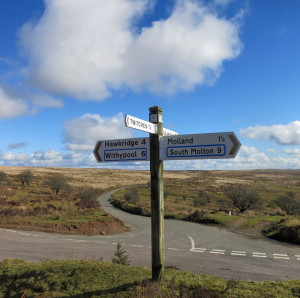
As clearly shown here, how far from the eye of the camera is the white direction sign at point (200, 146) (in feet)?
14.8

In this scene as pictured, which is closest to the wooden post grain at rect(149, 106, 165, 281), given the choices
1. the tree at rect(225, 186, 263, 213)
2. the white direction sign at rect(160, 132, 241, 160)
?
the white direction sign at rect(160, 132, 241, 160)

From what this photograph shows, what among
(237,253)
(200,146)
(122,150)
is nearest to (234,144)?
(200,146)

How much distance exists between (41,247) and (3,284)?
946 centimetres

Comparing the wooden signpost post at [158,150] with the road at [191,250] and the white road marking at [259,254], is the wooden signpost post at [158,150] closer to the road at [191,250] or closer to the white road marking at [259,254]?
the road at [191,250]

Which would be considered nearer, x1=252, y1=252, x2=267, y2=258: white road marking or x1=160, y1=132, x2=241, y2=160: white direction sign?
x1=160, y1=132, x2=241, y2=160: white direction sign

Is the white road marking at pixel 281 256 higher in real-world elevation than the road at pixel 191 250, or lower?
lower

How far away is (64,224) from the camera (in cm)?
2273

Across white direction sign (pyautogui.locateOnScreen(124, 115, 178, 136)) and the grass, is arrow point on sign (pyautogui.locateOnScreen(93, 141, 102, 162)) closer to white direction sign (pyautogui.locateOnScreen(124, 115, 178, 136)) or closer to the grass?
white direction sign (pyautogui.locateOnScreen(124, 115, 178, 136))

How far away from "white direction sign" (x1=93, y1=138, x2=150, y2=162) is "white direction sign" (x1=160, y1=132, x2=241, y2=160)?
36cm

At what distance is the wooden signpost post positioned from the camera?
4641mm

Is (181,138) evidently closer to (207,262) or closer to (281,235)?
(207,262)

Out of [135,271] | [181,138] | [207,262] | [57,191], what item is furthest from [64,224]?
[57,191]

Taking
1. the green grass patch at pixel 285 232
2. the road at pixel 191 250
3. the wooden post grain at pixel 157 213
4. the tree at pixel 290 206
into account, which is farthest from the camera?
the tree at pixel 290 206

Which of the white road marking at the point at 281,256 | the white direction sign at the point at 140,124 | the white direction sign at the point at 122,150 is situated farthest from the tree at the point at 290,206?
the white direction sign at the point at 140,124
